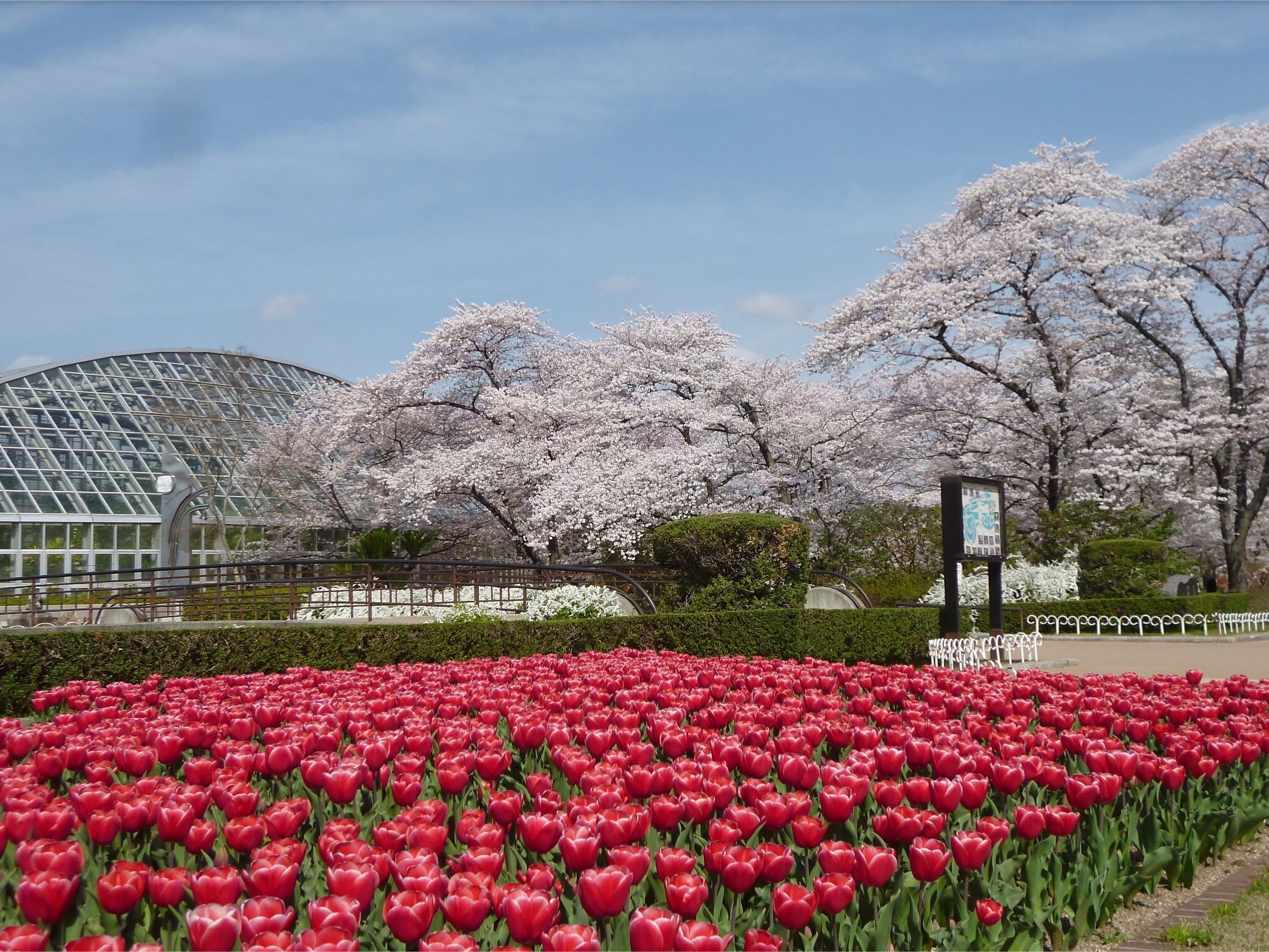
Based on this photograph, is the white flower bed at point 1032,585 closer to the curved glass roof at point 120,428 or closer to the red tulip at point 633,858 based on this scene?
the red tulip at point 633,858

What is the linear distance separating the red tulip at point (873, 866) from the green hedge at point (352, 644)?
9.85 meters

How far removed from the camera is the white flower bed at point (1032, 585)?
82.3 feet

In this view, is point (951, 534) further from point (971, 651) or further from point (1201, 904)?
point (1201, 904)

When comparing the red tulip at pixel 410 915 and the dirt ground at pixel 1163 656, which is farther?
the dirt ground at pixel 1163 656

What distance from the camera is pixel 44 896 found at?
8.91ft

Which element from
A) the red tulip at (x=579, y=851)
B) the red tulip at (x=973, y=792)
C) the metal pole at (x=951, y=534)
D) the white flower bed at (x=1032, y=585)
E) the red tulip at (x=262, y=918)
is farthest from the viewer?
the white flower bed at (x=1032, y=585)

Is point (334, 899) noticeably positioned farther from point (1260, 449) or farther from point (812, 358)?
point (1260, 449)

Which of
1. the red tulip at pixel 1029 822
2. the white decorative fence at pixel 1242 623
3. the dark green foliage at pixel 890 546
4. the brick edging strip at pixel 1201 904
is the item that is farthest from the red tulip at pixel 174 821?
the dark green foliage at pixel 890 546

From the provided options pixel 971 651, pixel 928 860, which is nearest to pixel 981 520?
pixel 971 651

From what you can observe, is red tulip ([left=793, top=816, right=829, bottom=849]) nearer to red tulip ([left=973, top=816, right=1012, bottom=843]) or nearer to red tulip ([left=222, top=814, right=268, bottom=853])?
red tulip ([left=973, top=816, right=1012, bottom=843])

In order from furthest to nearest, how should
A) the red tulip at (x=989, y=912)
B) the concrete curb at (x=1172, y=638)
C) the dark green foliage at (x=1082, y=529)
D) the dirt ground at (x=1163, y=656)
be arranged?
the dark green foliage at (x=1082, y=529)
the concrete curb at (x=1172, y=638)
the dirt ground at (x=1163, y=656)
the red tulip at (x=989, y=912)

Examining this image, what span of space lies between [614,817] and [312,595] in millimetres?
19126

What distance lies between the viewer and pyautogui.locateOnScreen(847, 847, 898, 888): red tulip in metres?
2.98

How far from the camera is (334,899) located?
102 inches
